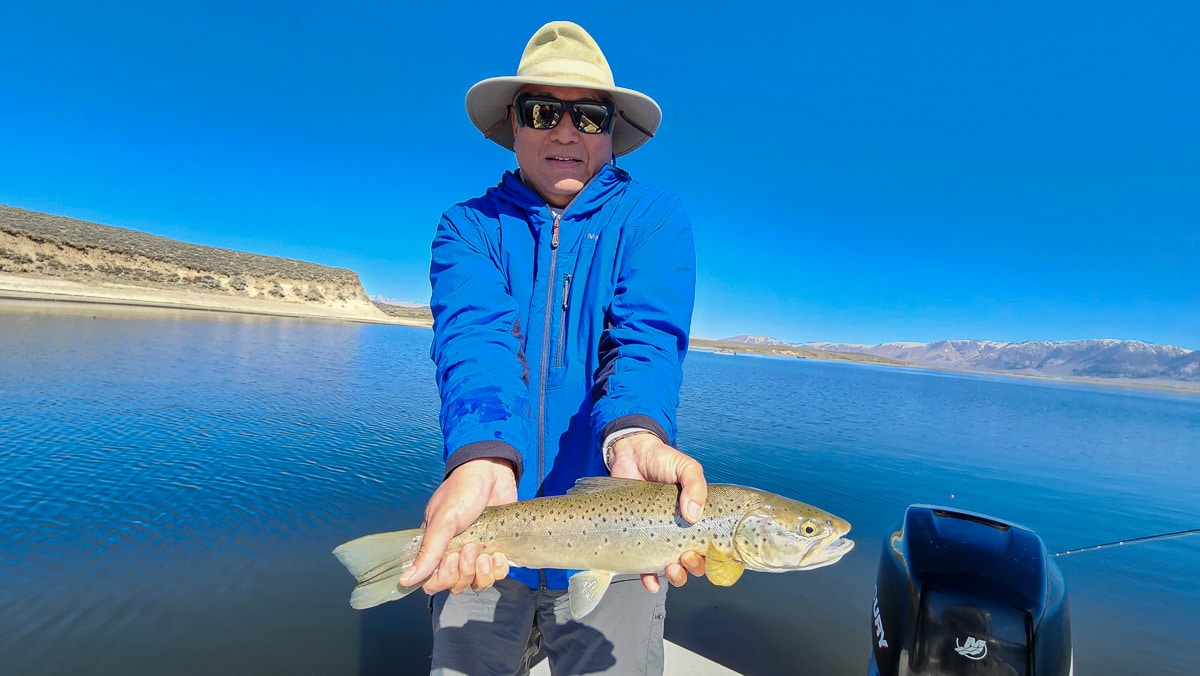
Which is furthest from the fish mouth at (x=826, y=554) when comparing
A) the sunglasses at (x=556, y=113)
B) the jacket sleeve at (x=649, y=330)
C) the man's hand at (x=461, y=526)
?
the sunglasses at (x=556, y=113)

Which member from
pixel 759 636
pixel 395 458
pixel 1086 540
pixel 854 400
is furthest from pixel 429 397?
pixel 854 400

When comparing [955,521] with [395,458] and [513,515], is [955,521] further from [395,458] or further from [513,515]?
[395,458]

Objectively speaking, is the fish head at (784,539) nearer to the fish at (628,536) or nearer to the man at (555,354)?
the fish at (628,536)

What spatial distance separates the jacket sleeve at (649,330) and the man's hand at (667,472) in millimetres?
90

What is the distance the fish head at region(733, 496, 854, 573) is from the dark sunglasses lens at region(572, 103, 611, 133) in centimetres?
248

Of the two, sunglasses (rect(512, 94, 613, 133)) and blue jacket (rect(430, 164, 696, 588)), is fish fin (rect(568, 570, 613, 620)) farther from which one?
sunglasses (rect(512, 94, 613, 133))

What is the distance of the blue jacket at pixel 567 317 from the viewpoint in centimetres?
259

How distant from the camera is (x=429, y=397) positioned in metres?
19.4

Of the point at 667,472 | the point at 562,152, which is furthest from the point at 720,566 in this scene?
the point at 562,152

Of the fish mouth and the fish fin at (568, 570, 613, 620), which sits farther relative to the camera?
the fish mouth

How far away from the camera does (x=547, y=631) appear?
280 centimetres

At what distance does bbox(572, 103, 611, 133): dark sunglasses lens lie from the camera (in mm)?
3107

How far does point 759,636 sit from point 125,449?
40.4ft

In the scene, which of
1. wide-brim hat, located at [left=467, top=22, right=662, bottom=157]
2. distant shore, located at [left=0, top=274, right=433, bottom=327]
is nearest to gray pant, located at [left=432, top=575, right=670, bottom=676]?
wide-brim hat, located at [left=467, top=22, right=662, bottom=157]
